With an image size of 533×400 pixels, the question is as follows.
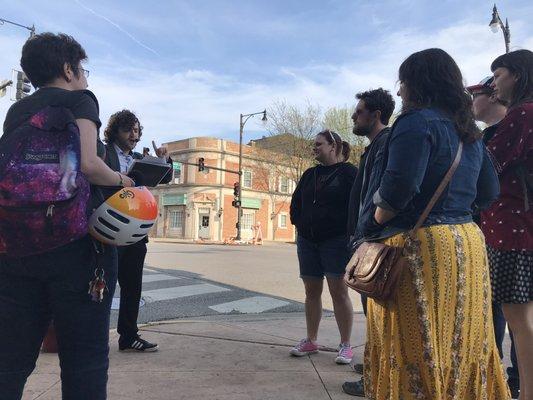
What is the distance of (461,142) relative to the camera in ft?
6.95

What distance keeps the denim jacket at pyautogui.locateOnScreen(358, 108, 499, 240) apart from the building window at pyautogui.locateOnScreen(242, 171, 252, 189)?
44571 mm

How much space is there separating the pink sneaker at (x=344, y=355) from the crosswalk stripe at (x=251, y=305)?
2.77m

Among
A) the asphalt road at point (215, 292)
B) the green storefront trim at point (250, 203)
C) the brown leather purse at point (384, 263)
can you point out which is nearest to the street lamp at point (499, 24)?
the asphalt road at point (215, 292)

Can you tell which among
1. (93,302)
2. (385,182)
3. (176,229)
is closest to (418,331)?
(385,182)

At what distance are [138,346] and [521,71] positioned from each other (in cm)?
350

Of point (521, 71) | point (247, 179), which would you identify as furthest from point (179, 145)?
point (521, 71)

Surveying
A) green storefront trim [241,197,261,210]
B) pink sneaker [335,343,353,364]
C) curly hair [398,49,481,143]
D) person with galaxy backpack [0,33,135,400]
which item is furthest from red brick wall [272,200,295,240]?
person with galaxy backpack [0,33,135,400]

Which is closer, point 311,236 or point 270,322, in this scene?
point 311,236

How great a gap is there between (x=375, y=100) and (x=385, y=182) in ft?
5.36

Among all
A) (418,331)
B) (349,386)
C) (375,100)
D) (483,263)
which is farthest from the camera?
(375,100)

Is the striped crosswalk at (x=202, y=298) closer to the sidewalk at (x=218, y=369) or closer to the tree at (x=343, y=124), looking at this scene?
the sidewalk at (x=218, y=369)

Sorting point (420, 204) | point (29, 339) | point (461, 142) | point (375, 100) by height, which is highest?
point (375, 100)

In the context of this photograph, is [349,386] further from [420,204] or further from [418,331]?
[420,204]

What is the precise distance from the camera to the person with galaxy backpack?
1860mm
